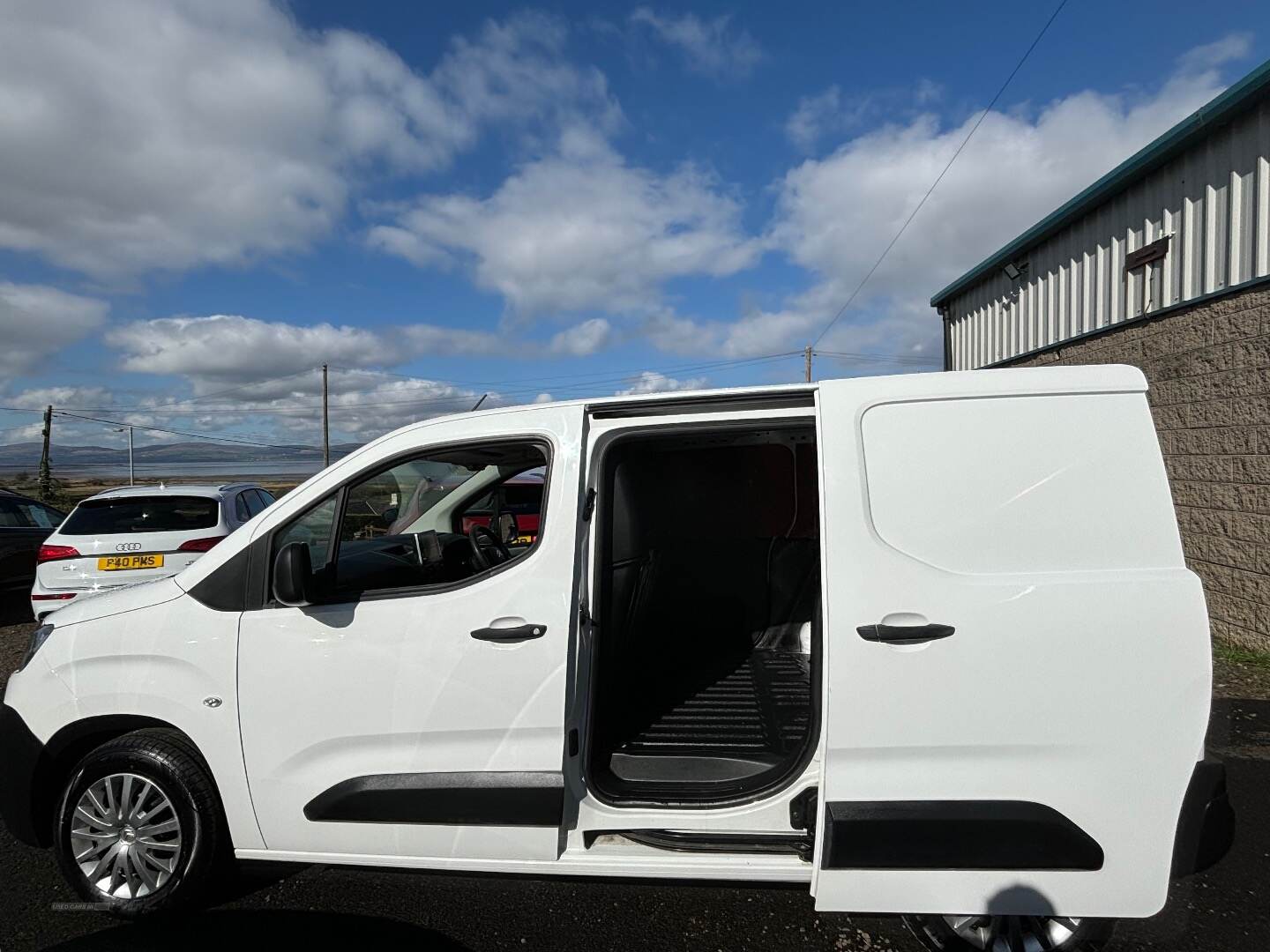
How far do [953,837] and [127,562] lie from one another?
7.42 meters

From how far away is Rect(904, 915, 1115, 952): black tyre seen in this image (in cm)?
236

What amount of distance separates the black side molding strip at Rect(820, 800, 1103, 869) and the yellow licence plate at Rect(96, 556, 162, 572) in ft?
22.8

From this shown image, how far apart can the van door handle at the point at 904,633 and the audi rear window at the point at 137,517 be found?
6.93 meters

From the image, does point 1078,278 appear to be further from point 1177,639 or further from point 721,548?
point 1177,639

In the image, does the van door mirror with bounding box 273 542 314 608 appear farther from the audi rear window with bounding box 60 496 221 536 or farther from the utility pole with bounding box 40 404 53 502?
the utility pole with bounding box 40 404 53 502

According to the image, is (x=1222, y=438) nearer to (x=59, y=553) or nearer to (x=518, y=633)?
(x=518, y=633)

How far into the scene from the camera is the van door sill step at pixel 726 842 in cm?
249

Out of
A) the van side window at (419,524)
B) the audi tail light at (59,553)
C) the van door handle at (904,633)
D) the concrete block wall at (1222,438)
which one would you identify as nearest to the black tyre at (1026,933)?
the van door handle at (904,633)

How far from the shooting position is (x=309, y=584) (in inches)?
103

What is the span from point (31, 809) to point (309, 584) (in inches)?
59.0

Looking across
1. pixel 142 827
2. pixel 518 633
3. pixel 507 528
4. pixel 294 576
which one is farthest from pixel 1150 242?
pixel 142 827

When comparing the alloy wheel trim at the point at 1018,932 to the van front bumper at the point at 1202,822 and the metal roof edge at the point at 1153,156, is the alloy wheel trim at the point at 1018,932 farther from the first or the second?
the metal roof edge at the point at 1153,156

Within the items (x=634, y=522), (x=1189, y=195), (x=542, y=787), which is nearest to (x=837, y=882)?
(x=542, y=787)

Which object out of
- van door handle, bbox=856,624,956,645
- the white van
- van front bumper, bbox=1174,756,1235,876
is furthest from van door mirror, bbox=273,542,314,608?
van front bumper, bbox=1174,756,1235,876
